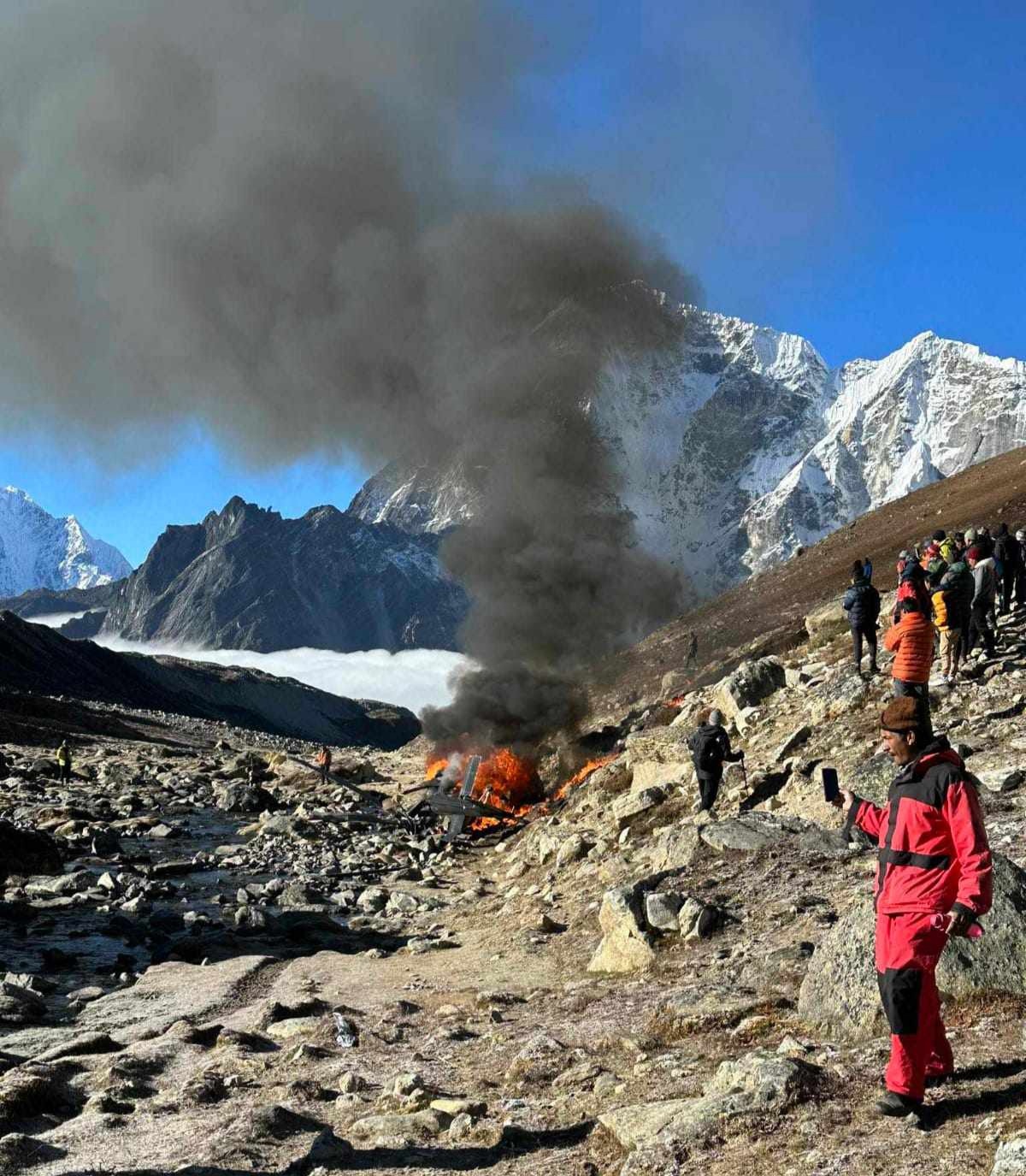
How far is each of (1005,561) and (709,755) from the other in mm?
10498

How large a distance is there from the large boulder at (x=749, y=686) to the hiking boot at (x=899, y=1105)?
17.4m

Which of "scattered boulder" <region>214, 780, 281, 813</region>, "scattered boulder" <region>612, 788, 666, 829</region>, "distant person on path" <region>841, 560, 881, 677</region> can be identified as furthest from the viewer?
"scattered boulder" <region>214, 780, 281, 813</region>

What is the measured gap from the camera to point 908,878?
535 centimetres

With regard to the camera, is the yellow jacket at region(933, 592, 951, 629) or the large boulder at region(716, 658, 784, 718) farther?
the large boulder at region(716, 658, 784, 718)

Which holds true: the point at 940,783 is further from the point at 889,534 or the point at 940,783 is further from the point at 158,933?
the point at 889,534

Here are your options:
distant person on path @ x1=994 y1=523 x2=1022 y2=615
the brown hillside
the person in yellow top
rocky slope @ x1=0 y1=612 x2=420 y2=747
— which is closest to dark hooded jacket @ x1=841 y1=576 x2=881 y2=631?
the person in yellow top

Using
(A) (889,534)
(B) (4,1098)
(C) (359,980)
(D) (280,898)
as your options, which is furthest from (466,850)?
(A) (889,534)

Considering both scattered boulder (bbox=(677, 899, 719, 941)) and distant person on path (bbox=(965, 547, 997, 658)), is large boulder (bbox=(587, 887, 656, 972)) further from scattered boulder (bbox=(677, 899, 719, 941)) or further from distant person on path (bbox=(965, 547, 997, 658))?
distant person on path (bbox=(965, 547, 997, 658))

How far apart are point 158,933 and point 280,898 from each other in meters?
2.94

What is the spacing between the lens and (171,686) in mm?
148625

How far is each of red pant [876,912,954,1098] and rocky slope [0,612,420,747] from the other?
9104cm

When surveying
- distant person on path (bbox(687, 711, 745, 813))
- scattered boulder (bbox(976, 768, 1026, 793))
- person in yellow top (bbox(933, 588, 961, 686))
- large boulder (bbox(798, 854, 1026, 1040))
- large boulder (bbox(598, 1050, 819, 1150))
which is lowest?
large boulder (bbox(598, 1050, 819, 1150))

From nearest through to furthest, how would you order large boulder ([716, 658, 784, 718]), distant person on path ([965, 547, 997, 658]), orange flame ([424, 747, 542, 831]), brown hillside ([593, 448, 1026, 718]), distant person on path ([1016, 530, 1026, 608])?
distant person on path ([965, 547, 997, 658]) < distant person on path ([1016, 530, 1026, 608]) < large boulder ([716, 658, 784, 718]) < orange flame ([424, 747, 542, 831]) < brown hillside ([593, 448, 1026, 718])

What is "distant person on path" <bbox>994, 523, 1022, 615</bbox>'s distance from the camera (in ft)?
71.6
